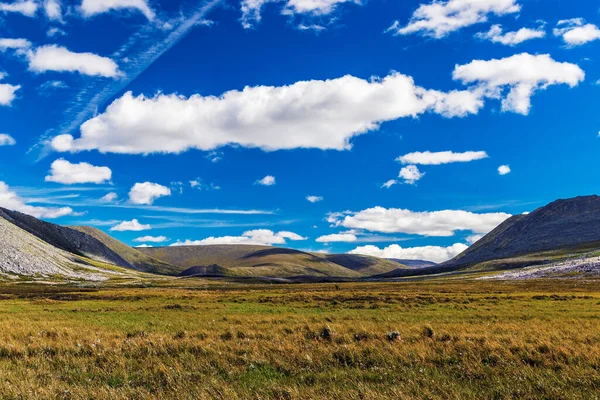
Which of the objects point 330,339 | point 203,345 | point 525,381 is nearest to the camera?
point 525,381

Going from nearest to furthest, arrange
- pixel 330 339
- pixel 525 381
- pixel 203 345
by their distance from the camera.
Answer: pixel 525 381, pixel 203 345, pixel 330 339

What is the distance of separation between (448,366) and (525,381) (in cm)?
234

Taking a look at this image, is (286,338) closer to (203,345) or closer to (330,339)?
(330,339)

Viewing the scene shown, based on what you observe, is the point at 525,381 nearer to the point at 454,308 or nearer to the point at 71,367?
the point at 71,367

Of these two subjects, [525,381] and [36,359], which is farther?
[36,359]

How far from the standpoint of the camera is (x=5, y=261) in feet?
577

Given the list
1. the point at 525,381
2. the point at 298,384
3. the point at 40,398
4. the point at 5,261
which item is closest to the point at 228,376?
the point at 298,384

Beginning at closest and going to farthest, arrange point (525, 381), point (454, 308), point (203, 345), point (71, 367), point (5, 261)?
1. point (525, 381)
2. point (71, 367)
3. point (203, 345)
4. point (454, 308)
5. point (5, 261)

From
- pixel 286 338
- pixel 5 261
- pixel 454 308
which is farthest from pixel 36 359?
pixel 5 261

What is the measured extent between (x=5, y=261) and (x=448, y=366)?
208913 millimetres

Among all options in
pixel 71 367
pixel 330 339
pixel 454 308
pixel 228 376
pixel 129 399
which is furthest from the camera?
pixel 454 308

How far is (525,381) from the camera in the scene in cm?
1128

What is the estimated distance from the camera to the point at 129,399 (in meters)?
10.4

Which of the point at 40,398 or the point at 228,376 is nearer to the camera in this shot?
the point at 40,398
